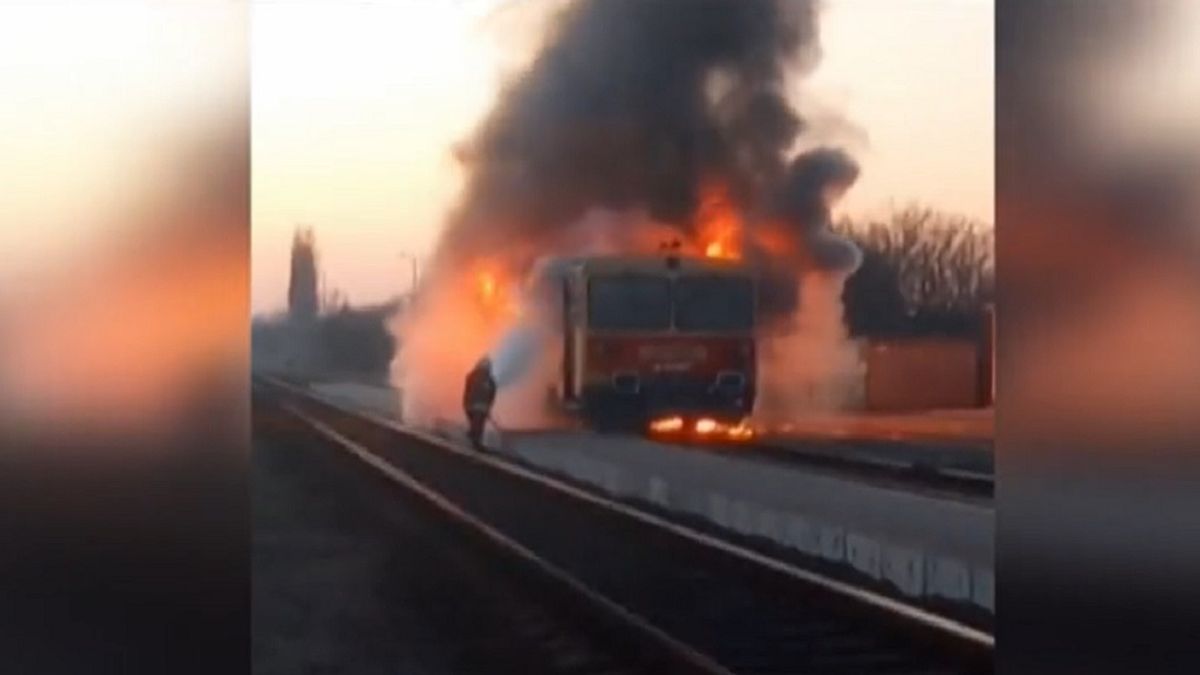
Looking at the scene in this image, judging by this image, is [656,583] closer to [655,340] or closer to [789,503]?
[789,503]

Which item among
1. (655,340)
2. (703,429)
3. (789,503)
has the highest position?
(655,340)

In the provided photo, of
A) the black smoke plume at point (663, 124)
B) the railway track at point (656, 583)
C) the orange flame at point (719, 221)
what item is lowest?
the railway track at point (656, 583)

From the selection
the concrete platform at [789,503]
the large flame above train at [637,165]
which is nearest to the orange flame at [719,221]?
the large flame above train at [637,165]

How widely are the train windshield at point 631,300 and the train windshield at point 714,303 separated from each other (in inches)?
0.9

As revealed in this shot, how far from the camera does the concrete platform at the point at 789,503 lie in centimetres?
356

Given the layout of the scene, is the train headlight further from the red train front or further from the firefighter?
the firefighter

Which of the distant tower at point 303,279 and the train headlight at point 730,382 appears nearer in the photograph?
the distant tower at point 303,279

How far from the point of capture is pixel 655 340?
3537 millimetres

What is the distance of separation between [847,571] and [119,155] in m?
1.33

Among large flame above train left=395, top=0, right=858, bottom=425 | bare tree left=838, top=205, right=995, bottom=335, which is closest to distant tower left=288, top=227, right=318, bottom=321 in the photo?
large flame above train left=395, top=0, right=858, bottom=425

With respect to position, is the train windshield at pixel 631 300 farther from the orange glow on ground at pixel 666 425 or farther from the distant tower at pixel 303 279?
the distant tower at pixel 303 279

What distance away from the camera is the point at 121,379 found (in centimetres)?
347

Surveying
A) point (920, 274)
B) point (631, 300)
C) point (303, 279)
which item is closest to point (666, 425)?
point (631, 300)

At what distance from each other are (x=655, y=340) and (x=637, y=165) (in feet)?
0.92
